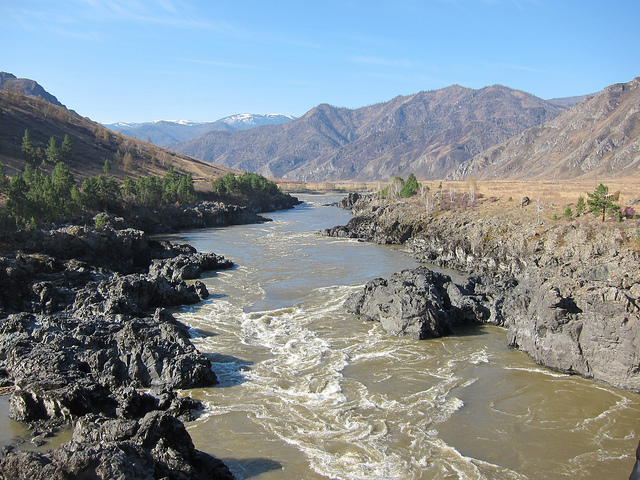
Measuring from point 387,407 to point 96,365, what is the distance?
11923mm

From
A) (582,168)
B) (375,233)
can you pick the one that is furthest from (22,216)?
(582,168)

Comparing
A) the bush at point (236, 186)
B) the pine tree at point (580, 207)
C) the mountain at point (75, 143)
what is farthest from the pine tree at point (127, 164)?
the pine tree at point (580, 207)

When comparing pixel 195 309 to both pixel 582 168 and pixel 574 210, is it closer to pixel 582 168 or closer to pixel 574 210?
pixel 574 210

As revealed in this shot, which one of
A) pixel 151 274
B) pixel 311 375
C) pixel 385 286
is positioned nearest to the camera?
pixel 311 375

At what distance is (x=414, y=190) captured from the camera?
86000 millimetres

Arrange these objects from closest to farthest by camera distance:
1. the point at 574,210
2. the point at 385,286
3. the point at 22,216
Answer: the point at 385,286 < the point at 574,210 < the point at 22,216

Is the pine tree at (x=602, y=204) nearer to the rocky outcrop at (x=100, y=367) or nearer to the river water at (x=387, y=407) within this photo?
the river water at (x=387, y=407)

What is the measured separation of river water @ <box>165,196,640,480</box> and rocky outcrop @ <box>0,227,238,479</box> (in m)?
1.85

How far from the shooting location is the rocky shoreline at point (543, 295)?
18.5 meters

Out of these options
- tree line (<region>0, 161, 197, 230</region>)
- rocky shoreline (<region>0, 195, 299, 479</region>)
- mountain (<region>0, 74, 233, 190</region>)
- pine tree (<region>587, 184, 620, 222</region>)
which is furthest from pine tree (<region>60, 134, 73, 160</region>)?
pine tree (<region>587, 184, 620, 222</region>)

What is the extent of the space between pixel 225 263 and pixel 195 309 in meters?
14.2

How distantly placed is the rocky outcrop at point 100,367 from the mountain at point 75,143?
72.1 meters

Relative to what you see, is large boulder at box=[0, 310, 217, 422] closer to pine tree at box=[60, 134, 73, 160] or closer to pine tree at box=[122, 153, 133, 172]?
pine tree at box=[60, 134, 73, 160]

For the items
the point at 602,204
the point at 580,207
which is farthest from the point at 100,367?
the point at 580,207
